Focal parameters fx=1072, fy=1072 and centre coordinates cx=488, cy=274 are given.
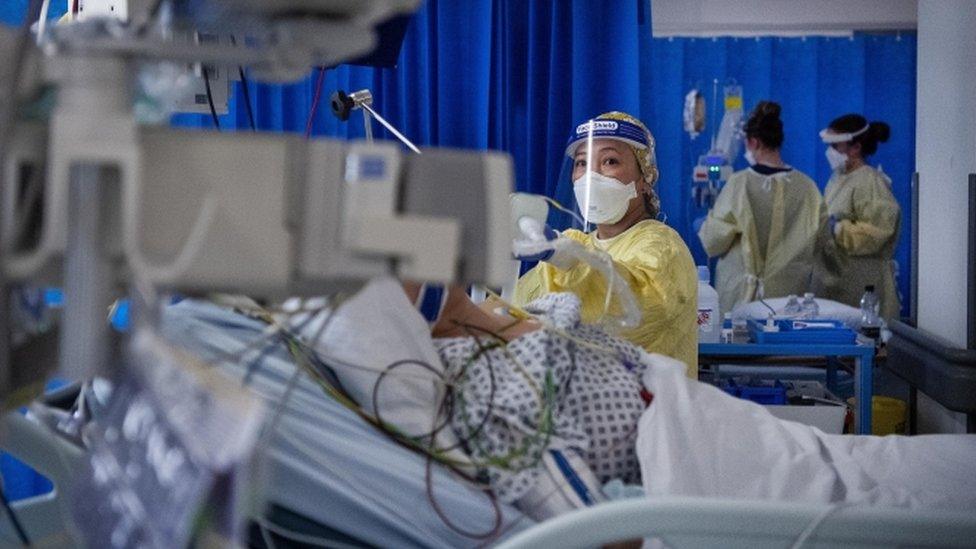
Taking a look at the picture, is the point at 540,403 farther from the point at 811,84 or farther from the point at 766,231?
the point at 811,84

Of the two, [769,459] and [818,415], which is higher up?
[769,459]

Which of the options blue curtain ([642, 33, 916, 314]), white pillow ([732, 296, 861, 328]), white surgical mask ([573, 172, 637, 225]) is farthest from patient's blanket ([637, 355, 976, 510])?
blue curtain ([642, 33, 916, 314])

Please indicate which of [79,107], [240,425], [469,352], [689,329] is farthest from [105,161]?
[689,329]

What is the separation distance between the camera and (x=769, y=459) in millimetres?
1785

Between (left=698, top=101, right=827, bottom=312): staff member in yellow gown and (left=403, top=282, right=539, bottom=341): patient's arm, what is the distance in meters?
3.13

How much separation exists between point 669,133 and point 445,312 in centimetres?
353

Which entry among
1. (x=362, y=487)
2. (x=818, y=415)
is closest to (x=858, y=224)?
(x=818, y=415)

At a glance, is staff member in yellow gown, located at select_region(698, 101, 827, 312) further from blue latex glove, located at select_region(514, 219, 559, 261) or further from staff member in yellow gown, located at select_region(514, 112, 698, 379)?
blue latex glove, located at select_region(514, 219, 559, 261)

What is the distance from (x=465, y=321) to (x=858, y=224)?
12.0 feet

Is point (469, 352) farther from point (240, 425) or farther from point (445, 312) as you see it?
point (240, 425)

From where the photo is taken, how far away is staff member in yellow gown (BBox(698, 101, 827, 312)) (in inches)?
196

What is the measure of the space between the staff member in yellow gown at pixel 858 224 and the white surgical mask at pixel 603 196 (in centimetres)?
259

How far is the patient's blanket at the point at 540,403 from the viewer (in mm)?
1595

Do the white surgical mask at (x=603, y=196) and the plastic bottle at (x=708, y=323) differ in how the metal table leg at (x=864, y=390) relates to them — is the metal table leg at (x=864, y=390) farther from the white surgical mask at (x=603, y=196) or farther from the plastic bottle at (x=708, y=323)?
the white surgical mask at (x=603, y=196)
